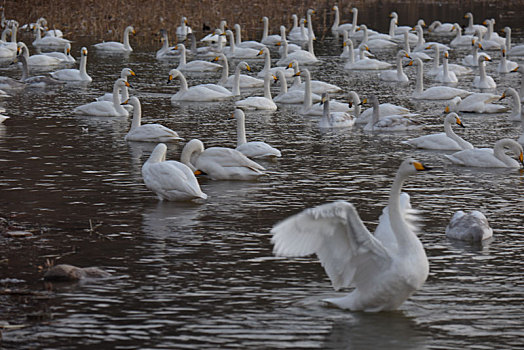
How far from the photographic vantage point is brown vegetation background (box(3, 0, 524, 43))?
4038 cm

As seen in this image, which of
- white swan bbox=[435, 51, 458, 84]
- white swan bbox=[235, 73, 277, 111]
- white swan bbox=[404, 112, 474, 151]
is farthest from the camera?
white swan bbox=[435, 51, 458, 84]

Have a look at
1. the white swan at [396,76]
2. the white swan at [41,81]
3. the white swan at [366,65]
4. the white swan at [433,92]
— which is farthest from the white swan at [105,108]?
the white swan at [366,65]

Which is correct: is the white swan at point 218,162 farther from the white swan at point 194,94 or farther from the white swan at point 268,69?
the white swan at point 268,69

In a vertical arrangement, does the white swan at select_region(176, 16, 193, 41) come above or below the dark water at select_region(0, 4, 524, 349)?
above

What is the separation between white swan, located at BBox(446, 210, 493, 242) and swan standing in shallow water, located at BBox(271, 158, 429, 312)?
2.58m

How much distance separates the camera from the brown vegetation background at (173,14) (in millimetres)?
40375

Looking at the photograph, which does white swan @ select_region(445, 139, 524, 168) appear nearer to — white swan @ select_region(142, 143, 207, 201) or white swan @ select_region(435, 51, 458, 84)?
white swan @ select_region(142, 143, 207, 201)

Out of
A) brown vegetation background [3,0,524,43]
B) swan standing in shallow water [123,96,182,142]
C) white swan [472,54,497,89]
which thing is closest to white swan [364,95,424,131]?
swan standing in shallow water [123,96,182,142]

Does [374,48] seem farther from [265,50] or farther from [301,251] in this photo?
[301,251]

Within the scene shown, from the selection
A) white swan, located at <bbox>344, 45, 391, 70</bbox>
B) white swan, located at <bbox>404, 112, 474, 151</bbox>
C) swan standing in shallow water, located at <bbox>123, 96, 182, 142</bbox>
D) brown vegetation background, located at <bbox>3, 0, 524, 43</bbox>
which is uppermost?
brown vegetation background, located at <bbox>3, 0, 524, 43</bbox>

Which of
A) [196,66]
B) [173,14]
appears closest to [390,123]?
[196,66]

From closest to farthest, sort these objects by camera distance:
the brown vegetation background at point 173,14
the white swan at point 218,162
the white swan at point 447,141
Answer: the white swan at point 218,162
the white swan at point 447,141
the brown vegetation background at point 173,14

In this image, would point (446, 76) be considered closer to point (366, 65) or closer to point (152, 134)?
point (366, 65)

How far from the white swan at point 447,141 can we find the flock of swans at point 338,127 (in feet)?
0.07
